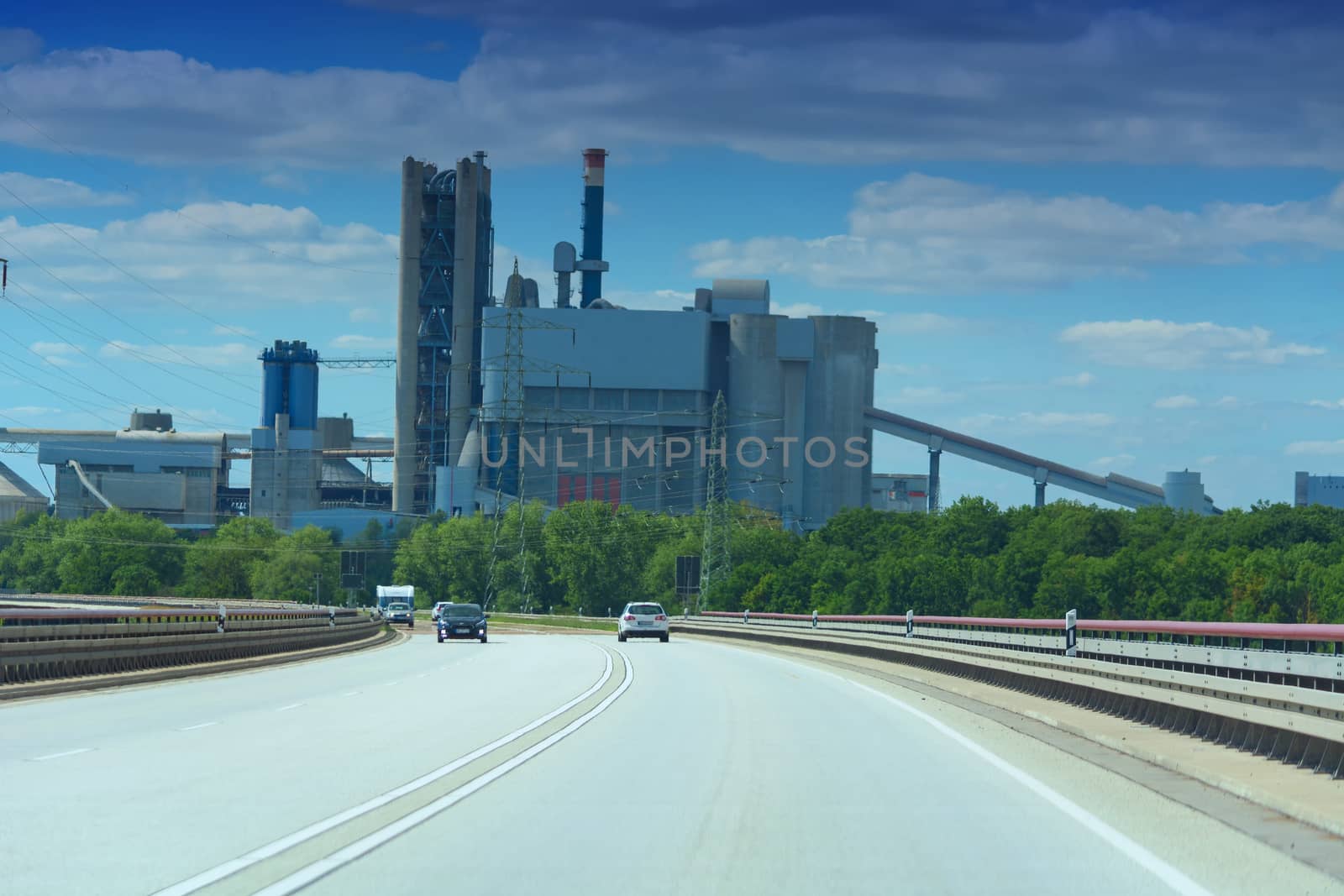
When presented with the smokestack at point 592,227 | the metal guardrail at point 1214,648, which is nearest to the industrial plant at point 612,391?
the smokestack at point 592,227

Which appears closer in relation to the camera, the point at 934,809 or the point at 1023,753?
the point at 934,809

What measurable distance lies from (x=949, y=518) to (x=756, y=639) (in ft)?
391

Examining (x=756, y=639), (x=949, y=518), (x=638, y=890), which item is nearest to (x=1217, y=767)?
(x=638, y=890)

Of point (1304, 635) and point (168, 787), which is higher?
point (1304, 635)

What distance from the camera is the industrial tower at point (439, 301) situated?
178875 mm

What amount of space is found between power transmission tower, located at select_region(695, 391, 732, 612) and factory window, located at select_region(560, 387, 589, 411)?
1581 centimetres

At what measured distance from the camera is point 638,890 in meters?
9.14

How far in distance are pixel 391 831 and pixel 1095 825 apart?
4799mm

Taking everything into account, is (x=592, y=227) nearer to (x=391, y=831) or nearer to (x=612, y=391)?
(x=612, y=391)

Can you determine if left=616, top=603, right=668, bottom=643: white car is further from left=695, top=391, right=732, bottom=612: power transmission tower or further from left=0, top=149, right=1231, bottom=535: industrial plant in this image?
left=0, top=149, right=1231, bottom=535: industrial plant

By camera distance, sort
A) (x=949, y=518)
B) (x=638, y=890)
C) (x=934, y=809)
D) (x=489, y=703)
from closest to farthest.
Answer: (x=638, y=890) < (x=934, y=809) < (x=489, y=703) < (x=949, y=518)

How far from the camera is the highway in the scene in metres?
9.61

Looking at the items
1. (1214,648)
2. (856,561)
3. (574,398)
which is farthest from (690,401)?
(1214,648)

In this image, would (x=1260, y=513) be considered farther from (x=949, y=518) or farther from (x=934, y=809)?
(x=934, y=809)
